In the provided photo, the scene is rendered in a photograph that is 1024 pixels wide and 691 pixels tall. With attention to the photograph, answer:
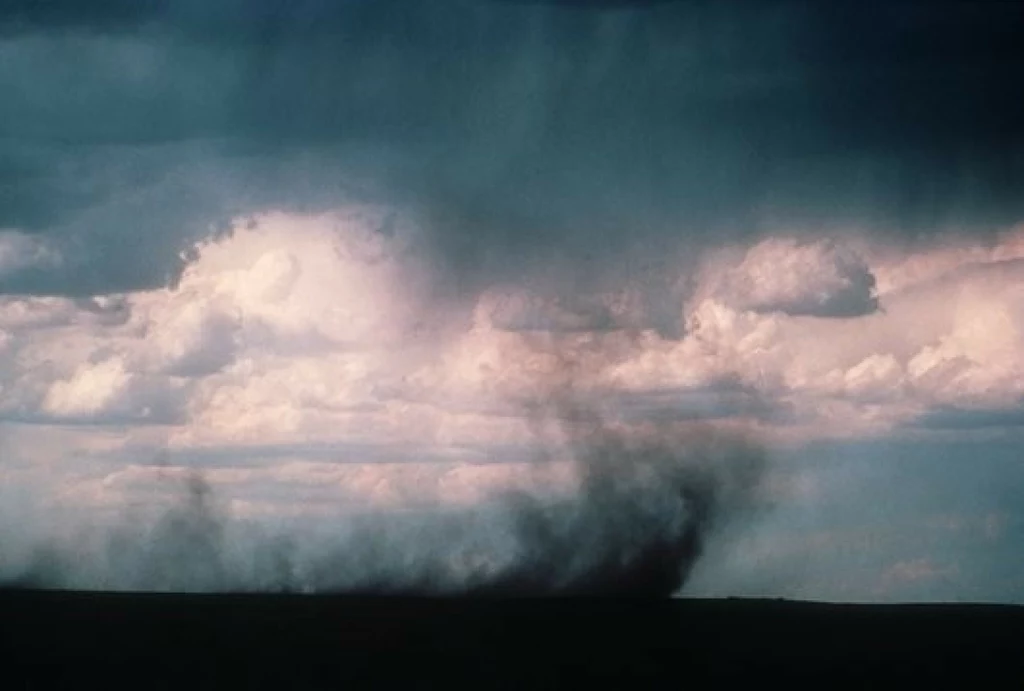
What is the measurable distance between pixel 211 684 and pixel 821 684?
109ft

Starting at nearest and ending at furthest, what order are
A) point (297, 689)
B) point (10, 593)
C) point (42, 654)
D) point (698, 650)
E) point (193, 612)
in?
point (297, 689)
point (42, 654)
point (698, 650)
point (193, 612)
point (10, 593)

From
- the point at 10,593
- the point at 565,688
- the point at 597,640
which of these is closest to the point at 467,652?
the point at 597,640

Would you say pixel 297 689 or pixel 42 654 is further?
pixel 42 654

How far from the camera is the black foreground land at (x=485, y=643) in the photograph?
106125 mm

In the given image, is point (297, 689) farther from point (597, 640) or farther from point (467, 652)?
point (597, 640)

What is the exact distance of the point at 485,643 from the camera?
124562mm

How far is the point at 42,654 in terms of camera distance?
112750 millimetres

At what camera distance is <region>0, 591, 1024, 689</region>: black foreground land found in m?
106

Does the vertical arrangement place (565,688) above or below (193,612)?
below

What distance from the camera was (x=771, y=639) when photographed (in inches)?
5123

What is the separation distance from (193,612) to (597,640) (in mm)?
34380

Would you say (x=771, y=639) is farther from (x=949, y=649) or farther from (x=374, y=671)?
(x=374, y=671)

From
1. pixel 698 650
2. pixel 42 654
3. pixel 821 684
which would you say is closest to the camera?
pixel 821 684

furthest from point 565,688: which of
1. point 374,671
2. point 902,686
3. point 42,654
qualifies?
point 42,654
